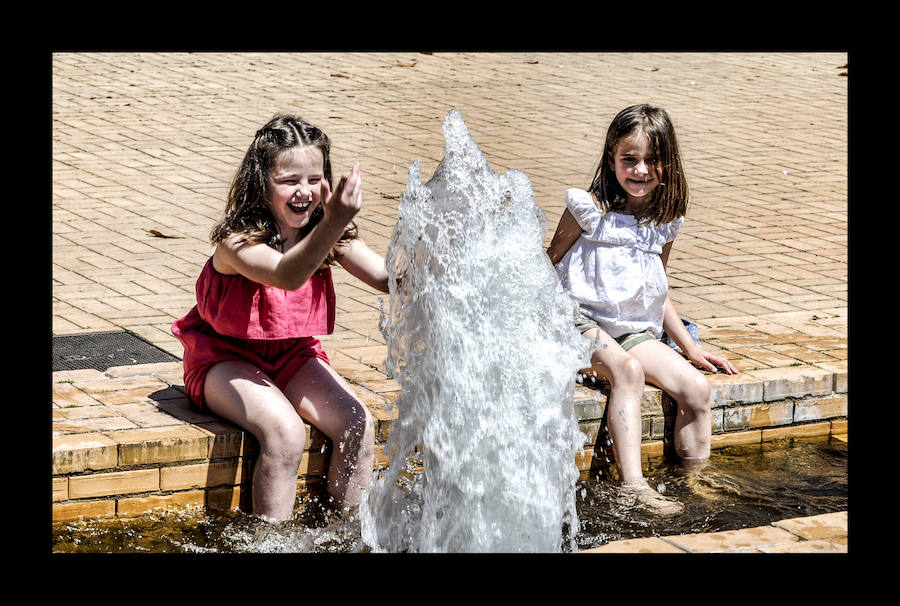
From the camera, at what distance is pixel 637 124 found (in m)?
4.46

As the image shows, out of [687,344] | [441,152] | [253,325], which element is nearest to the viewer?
[253,325]

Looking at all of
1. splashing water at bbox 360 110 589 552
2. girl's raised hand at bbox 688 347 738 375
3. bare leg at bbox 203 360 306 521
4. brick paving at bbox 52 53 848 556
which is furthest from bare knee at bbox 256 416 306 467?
girl's raised hand at bbox 688 347 738 375

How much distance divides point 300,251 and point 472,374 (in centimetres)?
68

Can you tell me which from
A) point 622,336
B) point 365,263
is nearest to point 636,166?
point 622,336

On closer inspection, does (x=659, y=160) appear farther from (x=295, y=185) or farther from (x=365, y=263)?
(x=295, y=185)

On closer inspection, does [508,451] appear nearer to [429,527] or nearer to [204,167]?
[429,527]

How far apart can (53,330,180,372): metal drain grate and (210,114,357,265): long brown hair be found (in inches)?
39.0

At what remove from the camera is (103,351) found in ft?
15.8

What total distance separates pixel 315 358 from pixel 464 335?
51cm

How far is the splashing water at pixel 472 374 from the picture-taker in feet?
12.4

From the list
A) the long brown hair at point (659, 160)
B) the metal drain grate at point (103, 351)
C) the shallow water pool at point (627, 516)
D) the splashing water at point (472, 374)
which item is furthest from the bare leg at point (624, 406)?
the metal drain grate at point (103, 351)

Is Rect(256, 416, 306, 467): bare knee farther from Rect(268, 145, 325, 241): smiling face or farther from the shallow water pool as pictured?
Rect(268, 145, 325, 241): smiling face

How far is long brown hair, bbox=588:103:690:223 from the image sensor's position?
4477 millimetres

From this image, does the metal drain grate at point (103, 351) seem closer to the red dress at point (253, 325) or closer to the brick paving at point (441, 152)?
the brick paving at point (441, 152)
